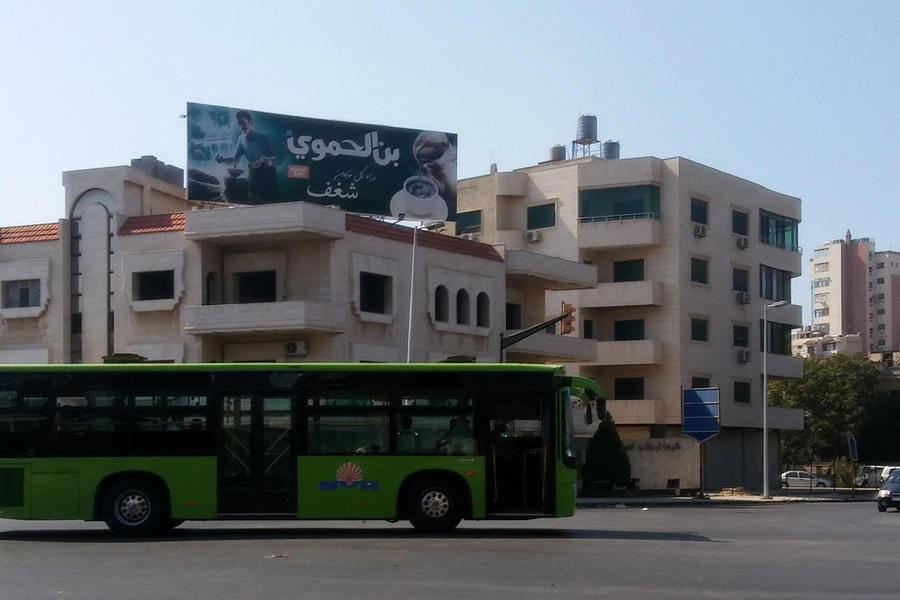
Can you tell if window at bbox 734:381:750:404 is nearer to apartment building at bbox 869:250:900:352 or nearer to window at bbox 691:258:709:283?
window at bbox 691:258:709:283

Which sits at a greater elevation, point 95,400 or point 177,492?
point 95,400

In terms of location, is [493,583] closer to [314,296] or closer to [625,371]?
[314,296]

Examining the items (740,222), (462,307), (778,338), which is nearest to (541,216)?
(740,222)

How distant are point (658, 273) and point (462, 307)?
1574 centimetres

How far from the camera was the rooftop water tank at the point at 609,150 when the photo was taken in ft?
216

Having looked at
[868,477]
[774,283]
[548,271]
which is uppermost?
[774,283]

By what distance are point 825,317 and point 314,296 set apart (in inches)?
4409

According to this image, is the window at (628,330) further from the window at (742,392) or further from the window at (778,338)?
the window at (778,338)

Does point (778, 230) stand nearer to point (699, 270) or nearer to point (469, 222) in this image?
Answer: point (699, 270)

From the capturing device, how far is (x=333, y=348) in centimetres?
3981

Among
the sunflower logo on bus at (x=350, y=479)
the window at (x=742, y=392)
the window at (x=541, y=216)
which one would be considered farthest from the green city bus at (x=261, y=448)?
the window at (x=742, y=392)

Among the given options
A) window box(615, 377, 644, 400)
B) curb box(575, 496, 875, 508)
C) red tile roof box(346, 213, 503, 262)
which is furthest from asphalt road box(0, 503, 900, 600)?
window box(615, 377, 644, 400)

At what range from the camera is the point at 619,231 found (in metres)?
57.3

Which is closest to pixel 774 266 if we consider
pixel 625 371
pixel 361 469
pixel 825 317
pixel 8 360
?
pixel 625 371
